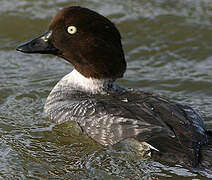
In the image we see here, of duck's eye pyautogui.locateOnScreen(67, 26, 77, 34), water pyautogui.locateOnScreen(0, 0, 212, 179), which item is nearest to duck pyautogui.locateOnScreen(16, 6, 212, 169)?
duck's eye pyautogui.locateOnScreen(67, 26, 77, 34)

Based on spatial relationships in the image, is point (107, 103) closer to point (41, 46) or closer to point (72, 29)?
point (72, 29)

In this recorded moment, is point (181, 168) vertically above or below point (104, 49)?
below

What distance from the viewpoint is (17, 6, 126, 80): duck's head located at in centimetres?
774

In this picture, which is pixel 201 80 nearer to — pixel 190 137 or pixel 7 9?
pixel 190 137

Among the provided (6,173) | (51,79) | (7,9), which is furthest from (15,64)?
(6,173)

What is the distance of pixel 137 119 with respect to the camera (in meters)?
6.75

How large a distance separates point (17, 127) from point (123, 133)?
1.71 m

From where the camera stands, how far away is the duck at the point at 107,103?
654cm

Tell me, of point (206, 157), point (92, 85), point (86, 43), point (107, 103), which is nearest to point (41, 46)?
point (86, 43)

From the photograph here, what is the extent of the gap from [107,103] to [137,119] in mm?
608

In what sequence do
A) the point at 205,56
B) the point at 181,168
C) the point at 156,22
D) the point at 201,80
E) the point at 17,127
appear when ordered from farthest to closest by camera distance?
the point at 156,22
the point at 205,56
the point at 201,80
the point at 17,127
the point at 181,168

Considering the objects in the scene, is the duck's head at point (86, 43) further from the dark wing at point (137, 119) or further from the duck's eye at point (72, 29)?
the dark wing at point (137, 119)

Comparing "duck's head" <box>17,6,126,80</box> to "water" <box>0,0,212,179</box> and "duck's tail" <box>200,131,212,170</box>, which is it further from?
"duck's tail" <box>200,131,212,170</box>

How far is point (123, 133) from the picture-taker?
673cm
